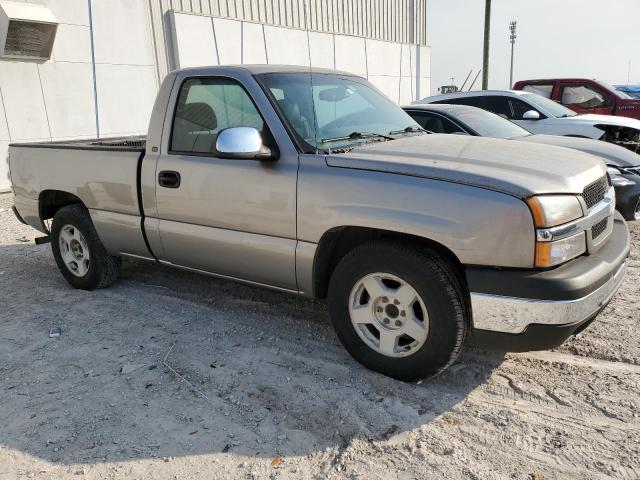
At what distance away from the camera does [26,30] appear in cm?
963

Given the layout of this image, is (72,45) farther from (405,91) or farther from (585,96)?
(405,91)

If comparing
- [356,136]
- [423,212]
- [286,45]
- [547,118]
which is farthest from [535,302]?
[286,45]

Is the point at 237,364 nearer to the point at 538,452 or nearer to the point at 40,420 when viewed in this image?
the point at 40,420

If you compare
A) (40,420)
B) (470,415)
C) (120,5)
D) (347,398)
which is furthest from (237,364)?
(120,5)

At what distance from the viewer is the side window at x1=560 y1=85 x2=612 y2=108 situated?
37.5 feet

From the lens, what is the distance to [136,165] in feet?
13.7

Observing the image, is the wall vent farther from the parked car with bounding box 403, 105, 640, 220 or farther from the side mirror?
the side mirror

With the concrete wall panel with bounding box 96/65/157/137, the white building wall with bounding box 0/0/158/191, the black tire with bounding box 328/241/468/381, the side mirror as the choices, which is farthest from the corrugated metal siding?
the black tire with bounding box 328/241/468/381

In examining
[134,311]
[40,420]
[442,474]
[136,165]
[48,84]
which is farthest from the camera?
[48,84]

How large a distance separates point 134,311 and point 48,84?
7.73 metres

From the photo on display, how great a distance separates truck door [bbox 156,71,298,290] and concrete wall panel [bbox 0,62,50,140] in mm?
7495

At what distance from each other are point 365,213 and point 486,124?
455cm

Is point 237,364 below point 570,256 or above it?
below

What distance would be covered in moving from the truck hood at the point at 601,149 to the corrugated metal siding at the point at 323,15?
8.62 m
